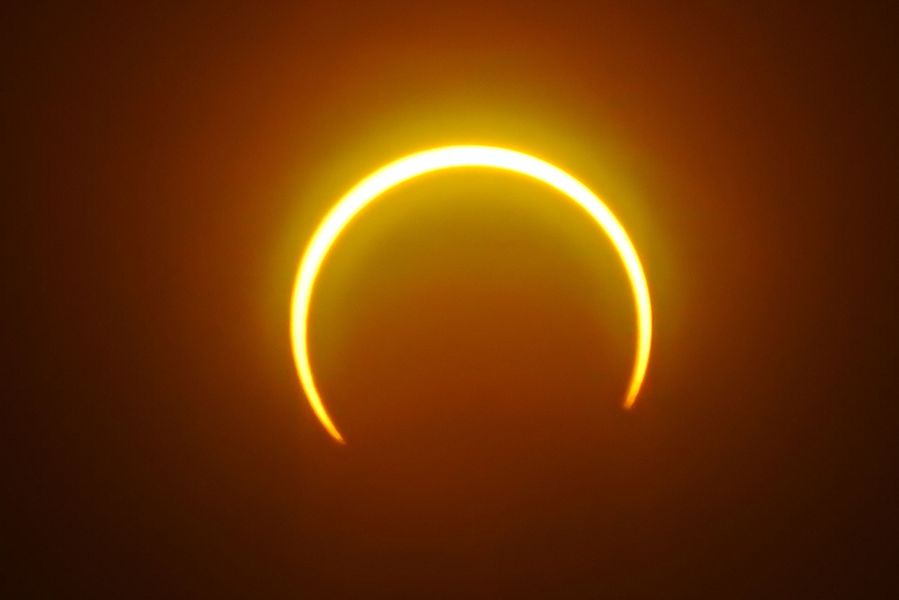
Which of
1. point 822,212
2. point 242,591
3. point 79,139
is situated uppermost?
point 79,139

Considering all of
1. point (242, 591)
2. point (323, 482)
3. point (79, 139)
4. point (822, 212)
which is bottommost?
point (242, 591)

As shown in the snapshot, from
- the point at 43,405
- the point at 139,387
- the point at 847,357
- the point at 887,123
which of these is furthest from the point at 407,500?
the point at 887,123

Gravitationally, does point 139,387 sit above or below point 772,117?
below

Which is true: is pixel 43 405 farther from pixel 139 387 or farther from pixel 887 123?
pixel 887 123

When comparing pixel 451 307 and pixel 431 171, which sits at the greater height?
pixel 431 171

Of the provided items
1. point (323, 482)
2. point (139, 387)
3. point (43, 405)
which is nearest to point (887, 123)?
point (323, 482)

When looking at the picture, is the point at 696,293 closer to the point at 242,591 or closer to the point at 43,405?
the point at 242,591
